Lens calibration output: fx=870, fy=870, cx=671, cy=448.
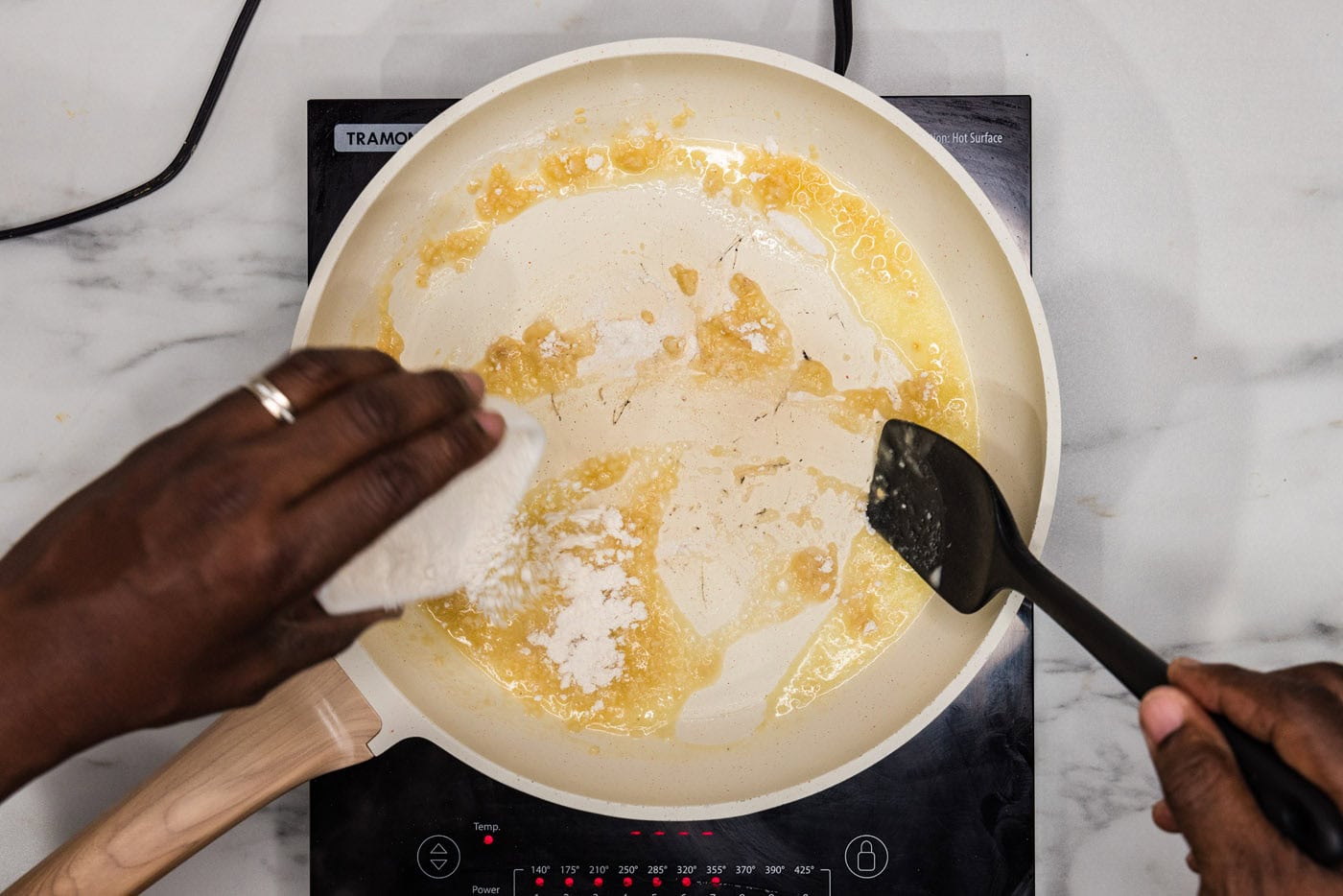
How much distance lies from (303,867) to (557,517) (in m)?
0.40

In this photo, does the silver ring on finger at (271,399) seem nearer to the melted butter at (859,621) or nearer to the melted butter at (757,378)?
the melted butter at (757,378)

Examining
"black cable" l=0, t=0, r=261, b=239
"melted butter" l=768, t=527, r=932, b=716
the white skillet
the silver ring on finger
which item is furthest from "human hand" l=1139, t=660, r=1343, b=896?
"black cable" l=0, t=0, r=261, b=239

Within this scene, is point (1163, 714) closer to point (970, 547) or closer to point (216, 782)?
point (970, 547)

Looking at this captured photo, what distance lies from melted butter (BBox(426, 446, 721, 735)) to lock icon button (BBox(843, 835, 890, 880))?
0.19 meters

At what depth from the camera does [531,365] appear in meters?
0.77

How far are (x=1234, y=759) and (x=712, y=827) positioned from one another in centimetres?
44

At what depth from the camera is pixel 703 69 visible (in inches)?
29.7

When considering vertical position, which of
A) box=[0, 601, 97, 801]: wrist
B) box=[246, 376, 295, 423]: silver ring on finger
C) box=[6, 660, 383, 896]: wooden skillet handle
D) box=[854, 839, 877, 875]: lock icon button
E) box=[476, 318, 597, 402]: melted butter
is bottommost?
box=[854, 839, 877, 875]: lock icon button

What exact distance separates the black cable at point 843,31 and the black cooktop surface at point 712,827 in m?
0.06

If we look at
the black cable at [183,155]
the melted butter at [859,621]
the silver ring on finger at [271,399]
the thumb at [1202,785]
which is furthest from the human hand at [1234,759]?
the black cable at [183,155]

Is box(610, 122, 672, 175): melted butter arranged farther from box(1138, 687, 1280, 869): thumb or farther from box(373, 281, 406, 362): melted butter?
box(1138, 687, 1280, 869): thumb

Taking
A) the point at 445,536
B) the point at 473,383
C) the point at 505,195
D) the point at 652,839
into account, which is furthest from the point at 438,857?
the point at 505,195

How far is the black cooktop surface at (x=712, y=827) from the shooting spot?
0.75 meters

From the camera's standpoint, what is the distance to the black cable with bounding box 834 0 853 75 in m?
0.76
